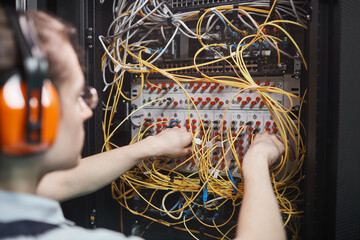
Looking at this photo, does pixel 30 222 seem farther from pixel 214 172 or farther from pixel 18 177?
pixel 214 172

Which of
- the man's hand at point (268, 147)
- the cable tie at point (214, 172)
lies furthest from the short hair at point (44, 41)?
the cable tie at point (214, 172)

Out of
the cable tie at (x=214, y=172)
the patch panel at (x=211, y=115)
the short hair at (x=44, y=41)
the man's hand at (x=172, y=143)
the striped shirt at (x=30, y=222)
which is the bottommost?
the cable tie at (x=214, y=172)

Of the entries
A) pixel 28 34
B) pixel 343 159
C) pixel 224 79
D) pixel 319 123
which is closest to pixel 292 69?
pixel 224 79

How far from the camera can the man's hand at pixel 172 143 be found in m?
1.20

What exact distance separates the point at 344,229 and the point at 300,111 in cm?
48

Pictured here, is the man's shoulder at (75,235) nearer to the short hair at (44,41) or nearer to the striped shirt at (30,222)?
the striped shirt at (30,222)

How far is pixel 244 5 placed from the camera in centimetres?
117

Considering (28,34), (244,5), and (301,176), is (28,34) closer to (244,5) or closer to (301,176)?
(244,5)

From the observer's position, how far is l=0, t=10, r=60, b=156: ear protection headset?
48 cm

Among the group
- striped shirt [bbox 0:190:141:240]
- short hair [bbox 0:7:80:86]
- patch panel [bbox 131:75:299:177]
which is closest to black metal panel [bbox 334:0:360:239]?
patch panel [bbox 131:75:299:177]

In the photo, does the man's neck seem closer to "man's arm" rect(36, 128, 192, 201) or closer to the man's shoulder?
the man's shoulder

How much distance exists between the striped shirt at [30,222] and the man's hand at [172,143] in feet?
1.88

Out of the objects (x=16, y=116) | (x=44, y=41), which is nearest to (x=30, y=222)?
(x=16, y=116)

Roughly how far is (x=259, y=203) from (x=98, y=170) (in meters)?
0.66
